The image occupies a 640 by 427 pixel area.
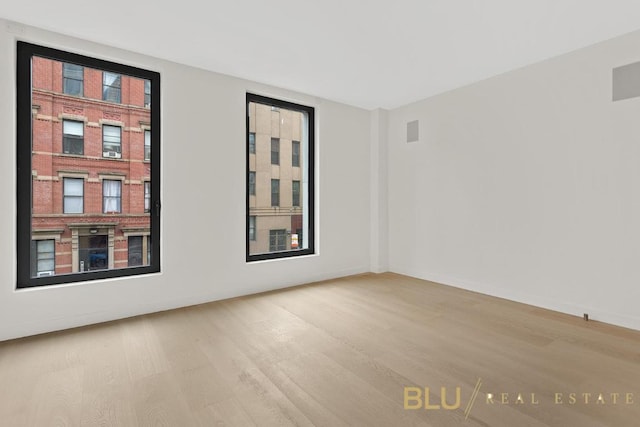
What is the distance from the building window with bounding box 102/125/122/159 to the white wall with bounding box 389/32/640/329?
3781mm

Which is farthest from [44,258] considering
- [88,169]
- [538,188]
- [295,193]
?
[538,188]

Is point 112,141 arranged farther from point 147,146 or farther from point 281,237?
point 281,237

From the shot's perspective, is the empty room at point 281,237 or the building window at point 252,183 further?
the building window at point 252,183

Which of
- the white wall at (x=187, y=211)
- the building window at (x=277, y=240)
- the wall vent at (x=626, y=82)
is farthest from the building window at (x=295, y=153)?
the wall vent at (x=626, y=82)

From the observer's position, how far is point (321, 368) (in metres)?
2.14

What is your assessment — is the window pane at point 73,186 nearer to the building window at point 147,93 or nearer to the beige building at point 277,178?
the building window at point 147,93

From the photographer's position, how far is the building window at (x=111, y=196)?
3.22 m

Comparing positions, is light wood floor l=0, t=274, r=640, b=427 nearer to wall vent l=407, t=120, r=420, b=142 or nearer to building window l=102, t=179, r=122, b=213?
building window l=102, t=179, r=122, b=213

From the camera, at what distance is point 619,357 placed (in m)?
2.29

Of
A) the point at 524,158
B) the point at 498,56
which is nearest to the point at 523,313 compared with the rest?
the point at 524,158

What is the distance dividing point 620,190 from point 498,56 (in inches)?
67.8

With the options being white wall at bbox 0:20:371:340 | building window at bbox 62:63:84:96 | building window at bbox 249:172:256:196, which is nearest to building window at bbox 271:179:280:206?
building window at bbox 249:172:256:196

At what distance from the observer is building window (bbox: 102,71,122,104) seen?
3.19 meters

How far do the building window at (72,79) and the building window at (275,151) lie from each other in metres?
2.24
